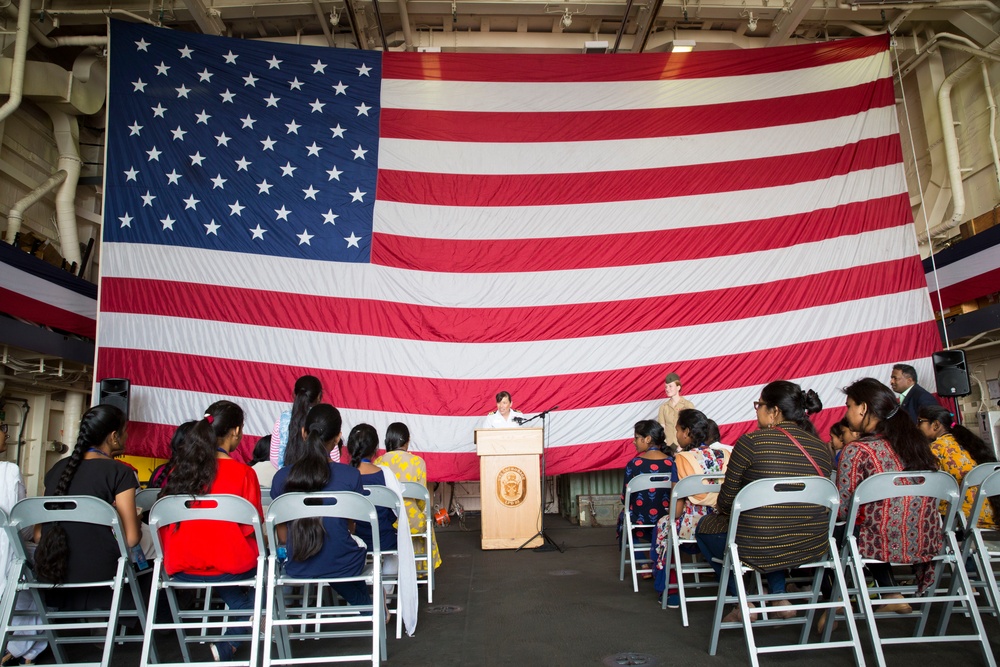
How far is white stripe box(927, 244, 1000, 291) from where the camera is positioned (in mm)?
5562

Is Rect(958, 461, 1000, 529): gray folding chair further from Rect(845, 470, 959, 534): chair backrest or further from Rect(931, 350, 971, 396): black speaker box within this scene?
Rect(931, 350, 971, 396): black speaker box

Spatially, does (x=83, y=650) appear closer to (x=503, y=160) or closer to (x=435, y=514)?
(x=435, y=514)

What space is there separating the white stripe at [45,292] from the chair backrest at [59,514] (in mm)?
3879

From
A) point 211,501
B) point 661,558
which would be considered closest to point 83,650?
point 211,501

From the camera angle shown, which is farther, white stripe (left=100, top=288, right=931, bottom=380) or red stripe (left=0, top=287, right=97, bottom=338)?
white stripe (left=100, top=288, right=931, bottom=380)

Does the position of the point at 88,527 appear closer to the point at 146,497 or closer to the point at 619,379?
the point at 146,497

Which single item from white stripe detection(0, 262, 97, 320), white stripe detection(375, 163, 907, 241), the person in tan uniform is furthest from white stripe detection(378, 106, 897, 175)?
white stripe detection(0, 262, 97, 320)

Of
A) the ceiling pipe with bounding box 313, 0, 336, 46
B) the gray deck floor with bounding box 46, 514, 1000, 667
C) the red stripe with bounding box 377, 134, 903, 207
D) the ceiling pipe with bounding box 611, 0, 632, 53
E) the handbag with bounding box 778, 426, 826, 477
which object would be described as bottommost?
the gray deck floor with bounding box 46, 514, 1000, 667

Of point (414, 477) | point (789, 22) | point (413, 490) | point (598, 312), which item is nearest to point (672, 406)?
point (598, 312)

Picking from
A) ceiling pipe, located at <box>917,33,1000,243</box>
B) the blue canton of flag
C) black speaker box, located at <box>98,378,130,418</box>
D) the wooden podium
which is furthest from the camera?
ceiling pipe, located at <box>917,33,1000,243</box>

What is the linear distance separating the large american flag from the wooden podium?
A: 60 cm

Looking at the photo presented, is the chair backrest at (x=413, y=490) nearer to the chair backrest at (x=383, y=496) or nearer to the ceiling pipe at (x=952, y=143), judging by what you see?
the chair backrest at (x=383, y=496)

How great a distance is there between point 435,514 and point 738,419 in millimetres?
3068

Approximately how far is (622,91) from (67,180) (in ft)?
19.8
